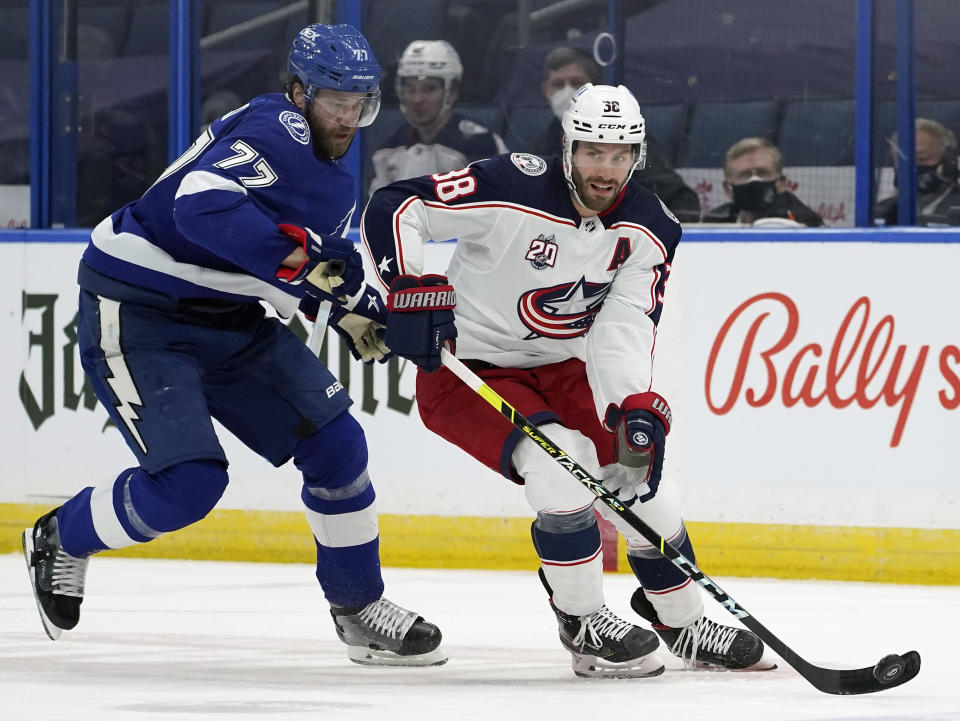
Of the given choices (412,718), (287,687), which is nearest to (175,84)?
(287,687)

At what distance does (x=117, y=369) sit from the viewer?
3322 millimetres

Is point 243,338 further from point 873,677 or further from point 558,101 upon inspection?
point 558,101

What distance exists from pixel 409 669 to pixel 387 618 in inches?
4.5

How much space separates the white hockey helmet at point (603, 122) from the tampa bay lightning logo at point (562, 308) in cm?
19

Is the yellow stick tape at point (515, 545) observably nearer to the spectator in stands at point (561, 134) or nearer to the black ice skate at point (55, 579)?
the spectator in stands at point (561, 134)

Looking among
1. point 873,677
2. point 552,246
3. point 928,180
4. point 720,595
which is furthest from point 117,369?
point 928,180

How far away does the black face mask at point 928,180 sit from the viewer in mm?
4711

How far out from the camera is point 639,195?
341 centimetres

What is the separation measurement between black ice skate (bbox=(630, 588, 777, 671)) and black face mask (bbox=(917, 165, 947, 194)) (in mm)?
1764

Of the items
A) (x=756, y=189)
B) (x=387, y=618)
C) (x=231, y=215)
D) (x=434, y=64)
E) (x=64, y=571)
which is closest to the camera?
(x=231, y=215)

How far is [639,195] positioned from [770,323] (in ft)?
4.45

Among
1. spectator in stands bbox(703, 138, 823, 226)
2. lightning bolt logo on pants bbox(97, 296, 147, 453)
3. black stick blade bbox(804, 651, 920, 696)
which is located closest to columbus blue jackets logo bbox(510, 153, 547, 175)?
Result: lightning bolt logo on pants bbox(97, 296, 147, 453)

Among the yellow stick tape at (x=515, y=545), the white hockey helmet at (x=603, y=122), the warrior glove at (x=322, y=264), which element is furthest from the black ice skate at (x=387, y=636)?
the yellow stick tape at (x=515, y=545)

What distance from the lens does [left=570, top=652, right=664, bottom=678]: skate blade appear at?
3.28m
